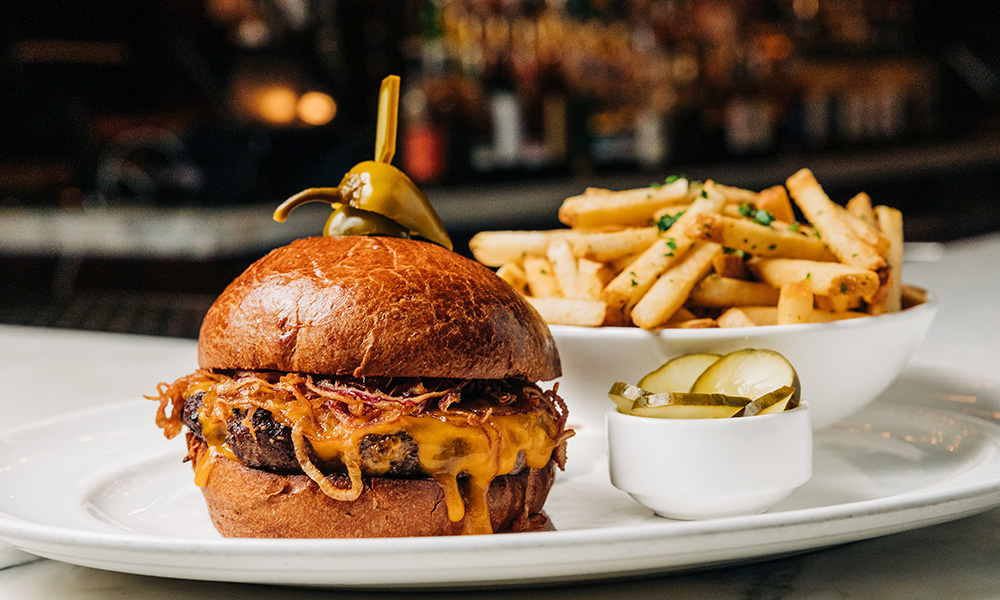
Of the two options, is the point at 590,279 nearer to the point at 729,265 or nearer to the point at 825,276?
the point at 729,265

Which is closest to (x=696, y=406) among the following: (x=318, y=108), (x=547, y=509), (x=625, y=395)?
(x=625, y=395)

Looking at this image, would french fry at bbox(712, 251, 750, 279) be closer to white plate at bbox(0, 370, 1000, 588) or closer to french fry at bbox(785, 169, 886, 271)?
french fry at bbox(785, 169, 886, 271)

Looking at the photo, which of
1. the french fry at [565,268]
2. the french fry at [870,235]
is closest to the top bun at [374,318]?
the french fry at [565,268]

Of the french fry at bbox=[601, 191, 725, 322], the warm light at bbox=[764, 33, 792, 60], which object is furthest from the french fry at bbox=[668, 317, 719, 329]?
the warm light at bbox=[764, 33, 792, 60]

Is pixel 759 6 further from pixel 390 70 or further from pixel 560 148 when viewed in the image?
pixel 390 70

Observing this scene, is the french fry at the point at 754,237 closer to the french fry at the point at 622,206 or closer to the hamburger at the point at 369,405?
the french fry at the point at 622,206

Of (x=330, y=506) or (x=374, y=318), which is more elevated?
(x=374, y=318)
